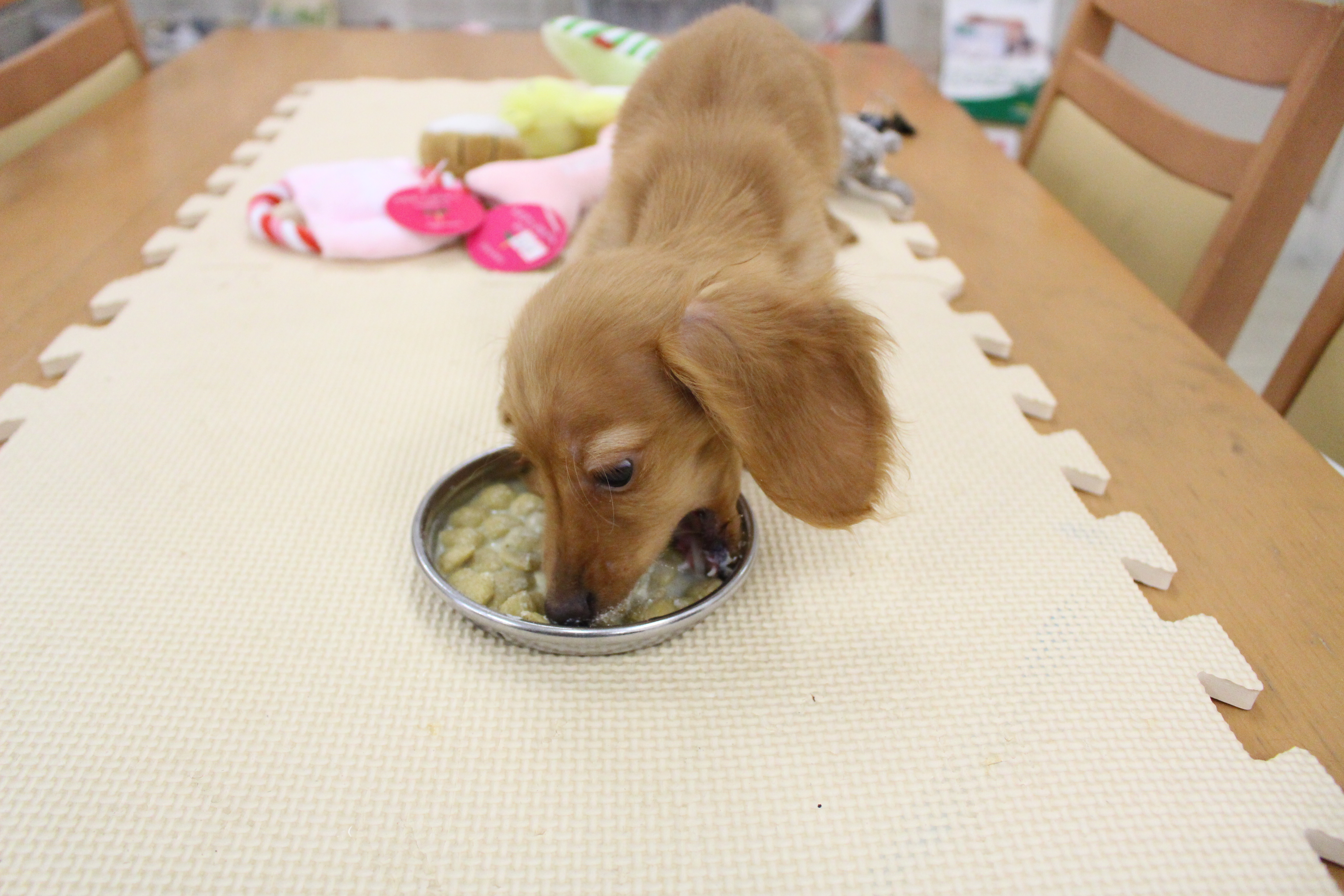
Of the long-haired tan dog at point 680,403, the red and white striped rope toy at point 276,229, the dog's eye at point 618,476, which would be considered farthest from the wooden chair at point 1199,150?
the red and white striped rope toy at point 276,229

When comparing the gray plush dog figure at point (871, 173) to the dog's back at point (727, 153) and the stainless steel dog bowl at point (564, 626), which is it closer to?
the dog's back at point (727, 153)

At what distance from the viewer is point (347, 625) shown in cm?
85

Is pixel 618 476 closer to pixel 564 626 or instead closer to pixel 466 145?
pixel 564 626

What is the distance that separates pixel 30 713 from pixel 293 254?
3.18 feet

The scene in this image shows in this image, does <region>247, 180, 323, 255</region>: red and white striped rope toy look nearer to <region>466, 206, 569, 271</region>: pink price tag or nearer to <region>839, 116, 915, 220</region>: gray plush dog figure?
<region>466, 206, 569, 271</region>: pink price tag

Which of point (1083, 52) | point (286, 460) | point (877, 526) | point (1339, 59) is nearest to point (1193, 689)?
point (877, 526)

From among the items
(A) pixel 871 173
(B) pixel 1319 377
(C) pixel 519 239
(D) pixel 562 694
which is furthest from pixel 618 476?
(A) pixel 871 173

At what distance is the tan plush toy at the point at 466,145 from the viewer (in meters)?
1.59

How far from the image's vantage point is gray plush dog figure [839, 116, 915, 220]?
5.36 ft

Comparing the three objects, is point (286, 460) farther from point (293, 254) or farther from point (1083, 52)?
point (1083, 52)

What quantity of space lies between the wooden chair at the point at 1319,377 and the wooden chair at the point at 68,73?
7.39 ft

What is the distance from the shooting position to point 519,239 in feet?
4.91

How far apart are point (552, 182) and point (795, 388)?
94cm

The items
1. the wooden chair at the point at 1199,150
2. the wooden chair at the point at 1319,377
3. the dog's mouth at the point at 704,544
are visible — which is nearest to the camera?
the dog's mouth at the point at 704,544
